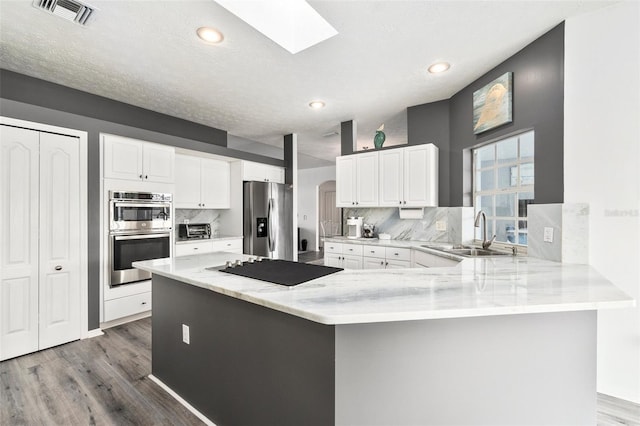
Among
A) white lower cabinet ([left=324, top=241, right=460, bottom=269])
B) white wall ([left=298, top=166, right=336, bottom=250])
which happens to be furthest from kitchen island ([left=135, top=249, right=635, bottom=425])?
white wall ([left=298, top=166, right=336, bottom=250])

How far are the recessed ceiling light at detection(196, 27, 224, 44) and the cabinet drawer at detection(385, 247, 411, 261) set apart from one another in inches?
112

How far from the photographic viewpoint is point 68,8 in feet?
6.44

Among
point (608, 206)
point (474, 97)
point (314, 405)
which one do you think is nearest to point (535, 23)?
point (474, 97)

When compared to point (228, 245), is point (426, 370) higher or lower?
lower

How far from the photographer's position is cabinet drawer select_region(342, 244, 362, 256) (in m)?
3.95

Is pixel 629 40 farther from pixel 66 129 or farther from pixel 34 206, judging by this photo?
pixel 34 206

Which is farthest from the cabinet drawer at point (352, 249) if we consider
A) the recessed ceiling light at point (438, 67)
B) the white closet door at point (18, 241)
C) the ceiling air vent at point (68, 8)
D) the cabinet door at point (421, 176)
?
the ceiling air vent at point (68, 8)

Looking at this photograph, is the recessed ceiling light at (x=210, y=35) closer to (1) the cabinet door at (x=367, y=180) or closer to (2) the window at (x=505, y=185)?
(1) the cabinet door at (x=367, y=180)

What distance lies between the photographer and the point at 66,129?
277 cm

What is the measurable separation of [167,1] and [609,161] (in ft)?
10.4

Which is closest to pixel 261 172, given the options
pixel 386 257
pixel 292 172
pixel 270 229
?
pixel 292 172

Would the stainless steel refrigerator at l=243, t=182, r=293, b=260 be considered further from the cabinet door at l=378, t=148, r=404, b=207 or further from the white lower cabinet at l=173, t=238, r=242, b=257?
the cabinet door at l=378, t=148, r=404, b=207

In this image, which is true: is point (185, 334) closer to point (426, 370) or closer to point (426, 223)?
point (426, 370)

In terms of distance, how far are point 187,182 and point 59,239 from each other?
5.56 feet
